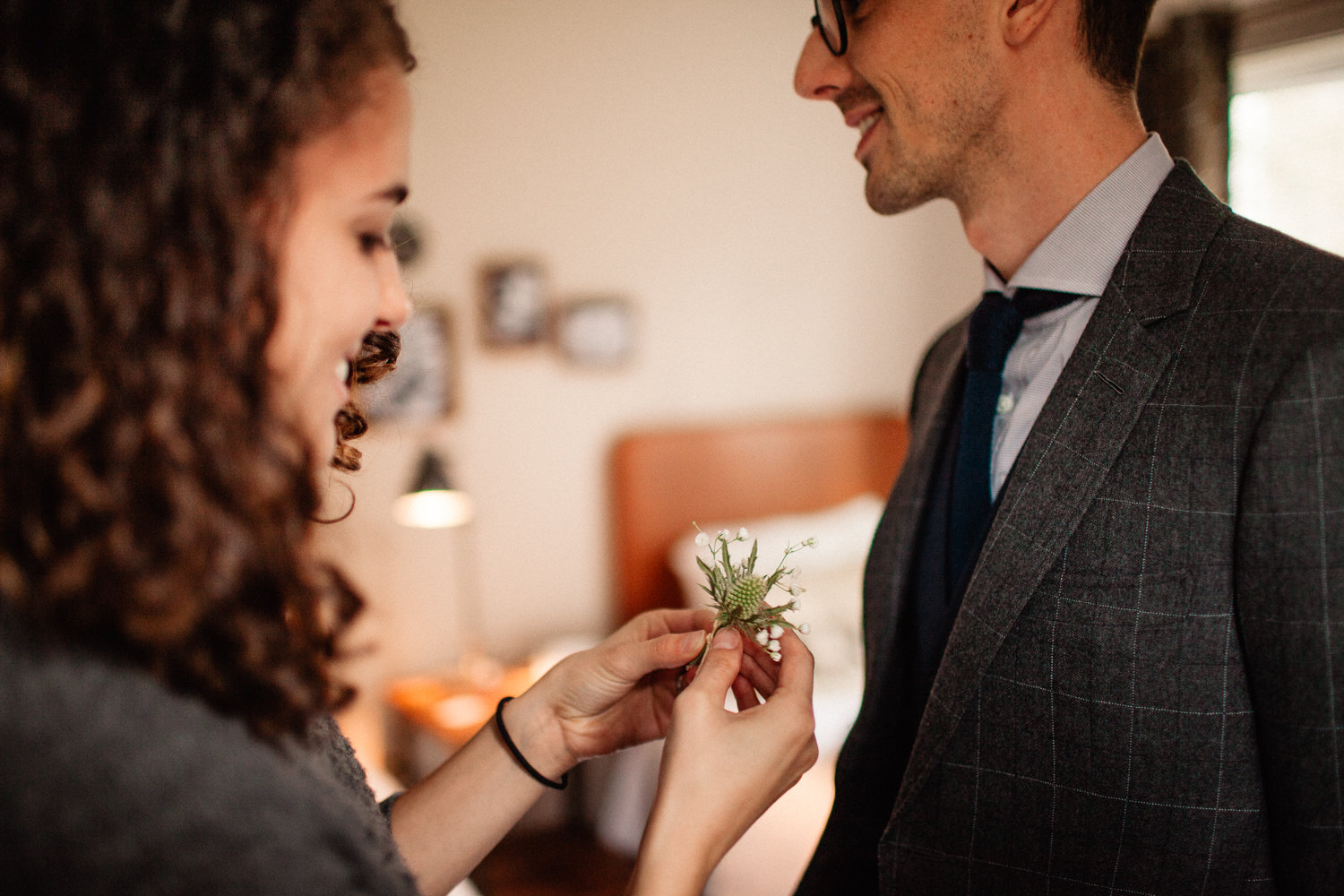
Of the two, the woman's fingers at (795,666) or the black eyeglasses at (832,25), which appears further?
the black eyeglasses at (832,25)

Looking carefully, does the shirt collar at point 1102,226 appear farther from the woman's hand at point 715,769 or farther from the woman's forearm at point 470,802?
the woman's forearm at point 470,802

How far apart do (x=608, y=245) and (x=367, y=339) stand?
8.46 ft

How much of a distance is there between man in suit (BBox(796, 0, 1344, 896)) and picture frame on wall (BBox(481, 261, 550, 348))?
87.0 inches

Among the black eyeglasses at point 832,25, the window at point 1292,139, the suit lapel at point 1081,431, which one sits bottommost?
the suit lapel at point 1081,431

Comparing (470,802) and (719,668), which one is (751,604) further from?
(470,802)

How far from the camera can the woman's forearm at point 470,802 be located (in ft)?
3.81

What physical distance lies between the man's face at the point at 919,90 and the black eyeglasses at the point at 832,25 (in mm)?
16

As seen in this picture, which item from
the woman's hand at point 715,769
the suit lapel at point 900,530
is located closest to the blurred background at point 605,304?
the suit lapel at point 900,530

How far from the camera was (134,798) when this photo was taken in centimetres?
58

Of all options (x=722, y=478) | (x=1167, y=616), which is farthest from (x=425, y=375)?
(x=1167, y=616)

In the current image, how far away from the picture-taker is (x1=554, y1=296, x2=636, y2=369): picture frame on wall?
142 inches

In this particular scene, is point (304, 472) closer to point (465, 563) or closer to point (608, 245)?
point (465, 563)

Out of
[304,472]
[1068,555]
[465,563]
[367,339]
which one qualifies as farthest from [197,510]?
[465,563]

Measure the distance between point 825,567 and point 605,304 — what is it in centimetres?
146
